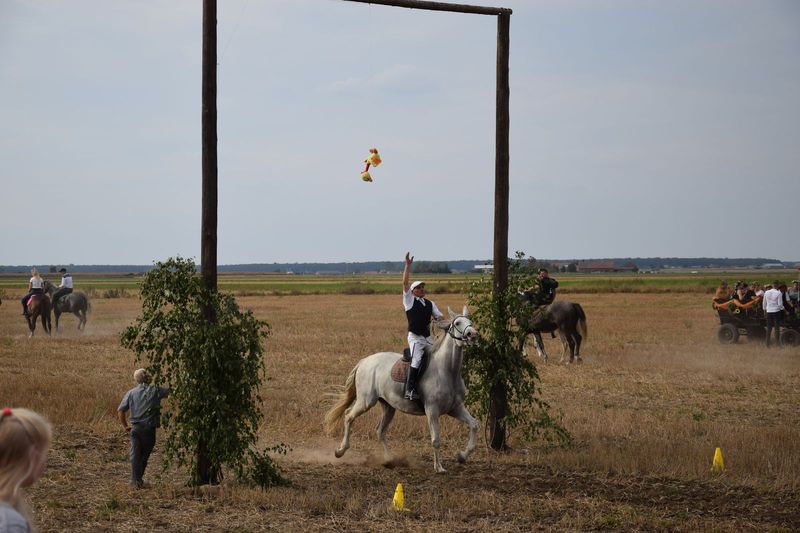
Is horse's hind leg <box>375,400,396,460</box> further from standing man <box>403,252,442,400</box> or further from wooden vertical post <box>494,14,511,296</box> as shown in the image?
wooden vertical post <box>494,14,511,296</box>

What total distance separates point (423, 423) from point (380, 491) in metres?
4.90

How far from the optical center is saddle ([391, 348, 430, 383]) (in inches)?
483

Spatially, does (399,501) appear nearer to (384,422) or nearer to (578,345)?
(384,422)

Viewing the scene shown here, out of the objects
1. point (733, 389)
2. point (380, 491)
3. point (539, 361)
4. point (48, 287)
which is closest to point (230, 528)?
point (380, 491)

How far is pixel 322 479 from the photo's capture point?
11312 mm

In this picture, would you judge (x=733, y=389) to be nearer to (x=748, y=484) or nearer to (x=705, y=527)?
(x=748, y=484)

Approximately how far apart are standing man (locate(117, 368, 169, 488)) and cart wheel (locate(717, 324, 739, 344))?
2217 cm

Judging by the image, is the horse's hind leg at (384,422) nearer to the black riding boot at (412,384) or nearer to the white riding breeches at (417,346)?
the black riding boot at (412,384)

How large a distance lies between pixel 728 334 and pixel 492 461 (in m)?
18.5

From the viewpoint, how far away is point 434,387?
12.0 meters

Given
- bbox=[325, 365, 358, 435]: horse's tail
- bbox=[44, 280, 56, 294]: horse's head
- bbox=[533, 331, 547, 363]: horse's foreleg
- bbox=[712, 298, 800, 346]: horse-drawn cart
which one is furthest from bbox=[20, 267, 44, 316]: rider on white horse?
bbox=[712, 298, 800, 346]: horse-drawn cart

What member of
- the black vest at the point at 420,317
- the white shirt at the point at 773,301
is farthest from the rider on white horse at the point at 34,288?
the white shirt at the point at 773,301

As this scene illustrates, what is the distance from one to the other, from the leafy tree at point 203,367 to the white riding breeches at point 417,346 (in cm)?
229

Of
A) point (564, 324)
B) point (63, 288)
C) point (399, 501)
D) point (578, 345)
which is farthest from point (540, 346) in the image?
point (63, 288)
